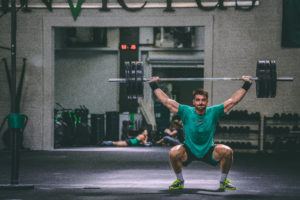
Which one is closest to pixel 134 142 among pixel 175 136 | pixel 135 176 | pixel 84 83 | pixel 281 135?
pixel 175 136

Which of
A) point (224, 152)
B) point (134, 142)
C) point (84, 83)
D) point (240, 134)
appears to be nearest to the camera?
point (224, 152)

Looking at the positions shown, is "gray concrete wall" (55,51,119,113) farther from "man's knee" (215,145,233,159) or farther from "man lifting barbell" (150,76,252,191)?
"man's knee" (215,145,233,159)

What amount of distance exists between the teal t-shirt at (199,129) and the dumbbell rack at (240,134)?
11.2ft

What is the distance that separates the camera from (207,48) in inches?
269

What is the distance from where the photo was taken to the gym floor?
10.7ft

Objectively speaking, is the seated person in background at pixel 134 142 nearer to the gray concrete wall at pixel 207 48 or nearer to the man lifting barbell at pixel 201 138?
the gray concrete wall at pixel 207 48

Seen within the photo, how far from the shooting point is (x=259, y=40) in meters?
6.73

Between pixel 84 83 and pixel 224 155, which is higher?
pixel 84 83

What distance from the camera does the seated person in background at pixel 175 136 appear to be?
8.03 metres

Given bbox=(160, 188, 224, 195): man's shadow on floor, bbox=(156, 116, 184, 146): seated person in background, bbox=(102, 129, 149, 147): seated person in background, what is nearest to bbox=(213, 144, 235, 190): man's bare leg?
bbox=(160, 188, 224, 195): man's shadow on floor

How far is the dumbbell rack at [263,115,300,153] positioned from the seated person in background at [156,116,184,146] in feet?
6.41

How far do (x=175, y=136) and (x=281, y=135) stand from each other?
245 cm

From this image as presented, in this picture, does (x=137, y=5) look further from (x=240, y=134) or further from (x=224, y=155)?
(x=224, y=155)

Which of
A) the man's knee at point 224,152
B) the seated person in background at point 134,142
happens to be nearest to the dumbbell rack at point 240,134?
the seated person in background at point 134,142
